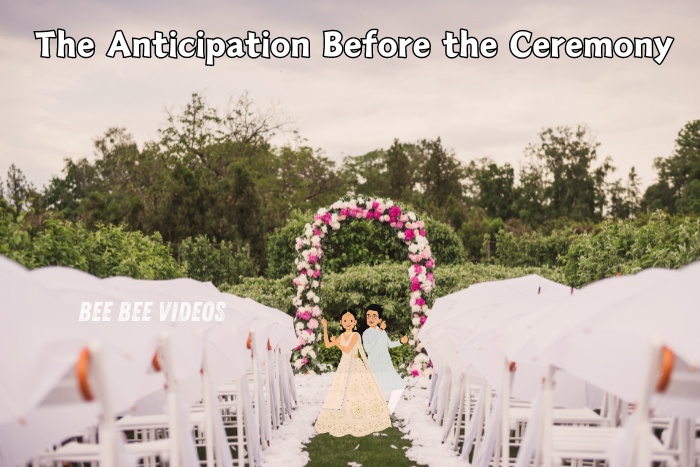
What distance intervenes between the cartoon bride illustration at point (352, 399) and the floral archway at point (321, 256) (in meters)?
4.32

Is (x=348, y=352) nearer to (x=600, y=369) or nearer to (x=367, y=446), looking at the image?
(x=367, y=446)

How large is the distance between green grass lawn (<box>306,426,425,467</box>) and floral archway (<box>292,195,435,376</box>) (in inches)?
190

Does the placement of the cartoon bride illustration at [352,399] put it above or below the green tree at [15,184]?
below

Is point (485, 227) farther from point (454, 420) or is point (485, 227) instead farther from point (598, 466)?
point (598, 466)

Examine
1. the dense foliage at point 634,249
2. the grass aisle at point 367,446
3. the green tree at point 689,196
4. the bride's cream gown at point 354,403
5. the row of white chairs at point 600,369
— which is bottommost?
the grass aisle at point 367,446

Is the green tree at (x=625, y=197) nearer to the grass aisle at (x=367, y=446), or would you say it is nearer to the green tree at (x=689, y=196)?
the green tree at (x=689, y=196)

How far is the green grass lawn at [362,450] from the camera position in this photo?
25.2 feet

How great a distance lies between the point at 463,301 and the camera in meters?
8.50

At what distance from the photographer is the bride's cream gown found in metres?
9.26

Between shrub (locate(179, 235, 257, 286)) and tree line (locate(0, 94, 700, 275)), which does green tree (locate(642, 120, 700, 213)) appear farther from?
shrub (locate(179, 235, 257, 286))

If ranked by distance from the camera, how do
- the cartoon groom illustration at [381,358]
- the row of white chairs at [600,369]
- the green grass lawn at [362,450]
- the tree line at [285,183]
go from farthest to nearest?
the tree line at [285,183] < the cartoon groom illustration at [381,358] < the green grass lawn at [362,450] < the row of white chairs at [600,369]

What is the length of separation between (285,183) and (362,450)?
107ft

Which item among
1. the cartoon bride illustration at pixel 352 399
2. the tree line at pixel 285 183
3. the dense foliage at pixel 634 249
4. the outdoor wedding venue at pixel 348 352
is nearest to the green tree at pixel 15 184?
the tree line at pixel 285 183

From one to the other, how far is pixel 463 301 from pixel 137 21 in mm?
12996
